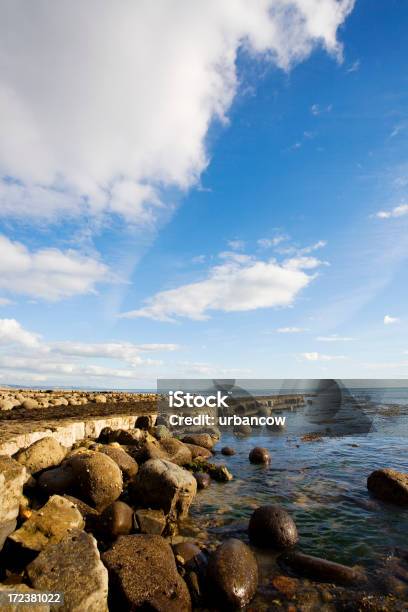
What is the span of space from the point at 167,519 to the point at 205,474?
167 inches

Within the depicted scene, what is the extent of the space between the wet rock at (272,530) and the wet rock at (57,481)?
4.47 m

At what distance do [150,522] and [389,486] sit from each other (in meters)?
7.85

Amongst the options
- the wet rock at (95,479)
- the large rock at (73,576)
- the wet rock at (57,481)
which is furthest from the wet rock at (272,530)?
the wet rock at (57,481)

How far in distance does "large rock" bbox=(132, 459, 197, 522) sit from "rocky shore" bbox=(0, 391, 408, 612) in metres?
0.02

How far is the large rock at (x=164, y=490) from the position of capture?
27.5ft

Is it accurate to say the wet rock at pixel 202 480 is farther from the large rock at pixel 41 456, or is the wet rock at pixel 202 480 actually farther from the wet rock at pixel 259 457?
the large rock at pixel 41 456

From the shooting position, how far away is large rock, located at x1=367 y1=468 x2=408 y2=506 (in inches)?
408

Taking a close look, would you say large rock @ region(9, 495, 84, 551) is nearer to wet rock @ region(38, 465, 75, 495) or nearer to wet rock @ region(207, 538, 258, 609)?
wet rock @ region(38, 465, 75, 495)

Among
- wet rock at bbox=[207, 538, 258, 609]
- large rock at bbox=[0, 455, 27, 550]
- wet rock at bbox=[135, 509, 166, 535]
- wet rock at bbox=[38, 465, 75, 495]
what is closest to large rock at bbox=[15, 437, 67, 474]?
wet rock at bbox=[38, 465, 75, 495]

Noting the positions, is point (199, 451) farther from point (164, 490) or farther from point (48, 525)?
point (48, 525)

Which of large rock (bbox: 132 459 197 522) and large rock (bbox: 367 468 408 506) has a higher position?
large rock (bbox: 132 459 197 522)

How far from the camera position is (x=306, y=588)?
234 inches

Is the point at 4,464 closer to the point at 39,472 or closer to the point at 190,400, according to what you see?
the point at 39,472

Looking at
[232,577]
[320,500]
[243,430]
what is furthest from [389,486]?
Answer: [243,430]
